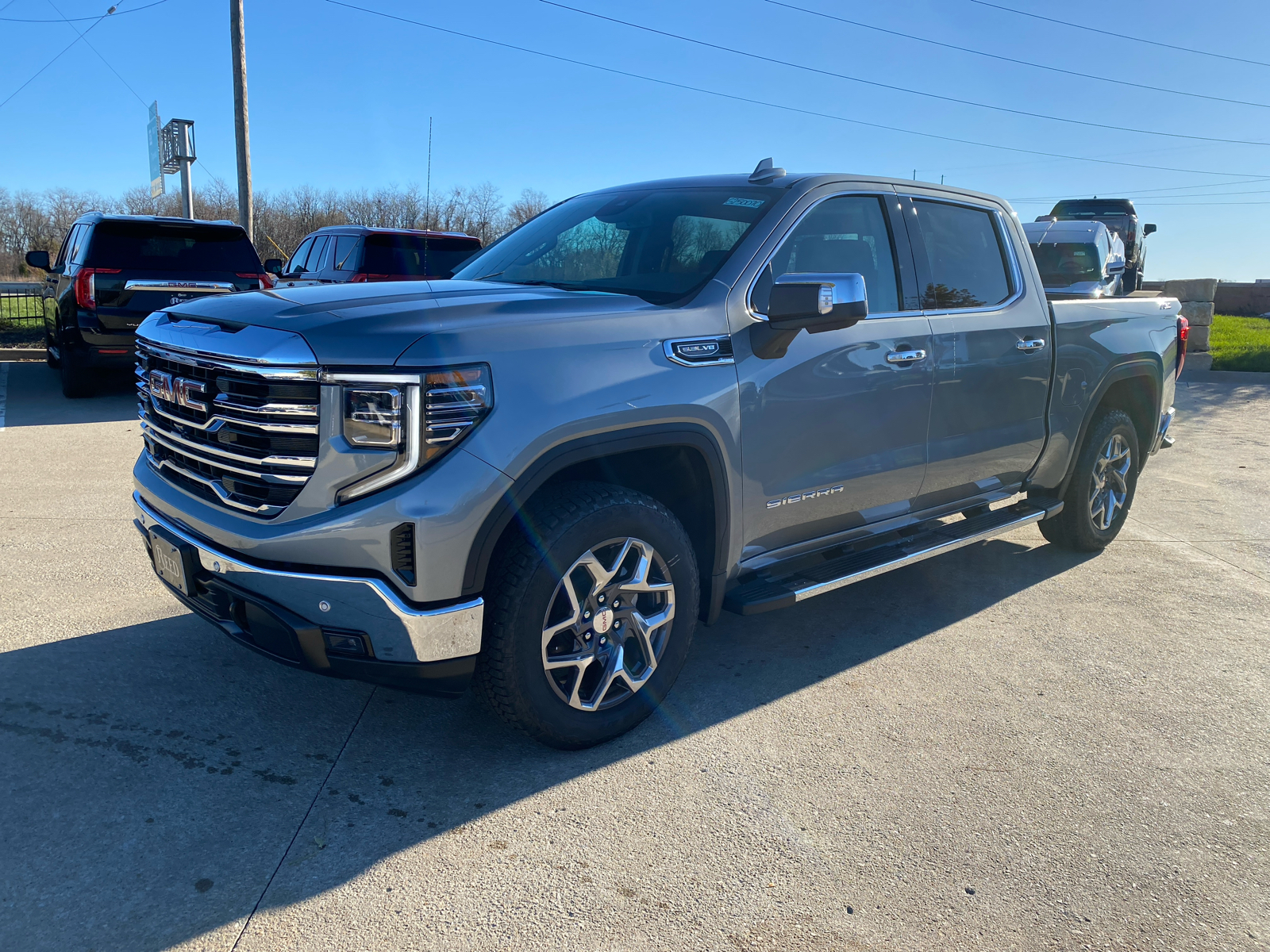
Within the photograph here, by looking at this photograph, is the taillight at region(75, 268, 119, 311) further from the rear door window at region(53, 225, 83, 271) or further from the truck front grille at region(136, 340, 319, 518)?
the truck front grille at region(136, 340, 319, 518)

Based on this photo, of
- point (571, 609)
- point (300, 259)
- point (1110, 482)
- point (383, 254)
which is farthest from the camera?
point (300, 259)

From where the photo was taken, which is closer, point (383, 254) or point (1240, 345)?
point (383, 254)

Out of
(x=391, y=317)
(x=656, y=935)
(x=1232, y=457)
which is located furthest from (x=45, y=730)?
(x=1232, y=457)

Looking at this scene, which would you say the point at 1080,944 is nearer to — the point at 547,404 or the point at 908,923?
the point at 908,923

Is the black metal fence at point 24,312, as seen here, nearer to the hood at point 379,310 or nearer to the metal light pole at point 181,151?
the metal light pole at point 181,151

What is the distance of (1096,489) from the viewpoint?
5.79 meters

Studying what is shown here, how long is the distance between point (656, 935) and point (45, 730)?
2.29m

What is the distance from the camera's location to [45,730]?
334cm

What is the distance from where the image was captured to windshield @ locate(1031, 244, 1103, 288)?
13906mm

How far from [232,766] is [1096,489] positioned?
4.95 m

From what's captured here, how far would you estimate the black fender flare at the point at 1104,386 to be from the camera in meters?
5.49

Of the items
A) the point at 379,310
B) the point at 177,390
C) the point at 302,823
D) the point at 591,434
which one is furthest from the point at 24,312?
the point at 591,434

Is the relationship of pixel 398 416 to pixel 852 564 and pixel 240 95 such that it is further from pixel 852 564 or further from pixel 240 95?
pixel 240 95

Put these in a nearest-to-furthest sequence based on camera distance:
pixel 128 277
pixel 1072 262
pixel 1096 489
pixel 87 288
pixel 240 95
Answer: pixel 1096 489
pixel 87 288
pixel 128 277
pixel 1072 262
pixel 240 95
